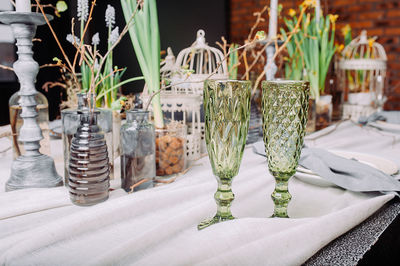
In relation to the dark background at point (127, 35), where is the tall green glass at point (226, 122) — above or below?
below

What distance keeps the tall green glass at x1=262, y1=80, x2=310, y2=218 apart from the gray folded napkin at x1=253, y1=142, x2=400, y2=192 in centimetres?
23

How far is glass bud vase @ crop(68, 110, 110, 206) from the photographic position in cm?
65

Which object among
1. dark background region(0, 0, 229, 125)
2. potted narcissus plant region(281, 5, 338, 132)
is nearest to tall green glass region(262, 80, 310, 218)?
potted narcissus plant region(281, 5, 338, 132)

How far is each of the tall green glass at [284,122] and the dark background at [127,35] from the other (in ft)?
5.46

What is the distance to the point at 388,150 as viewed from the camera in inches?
47.0

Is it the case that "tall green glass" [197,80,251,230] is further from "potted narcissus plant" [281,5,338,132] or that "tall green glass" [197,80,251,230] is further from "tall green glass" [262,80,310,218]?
"potted narcissus plant" [281,5,338,132]

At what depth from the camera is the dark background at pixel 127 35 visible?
2.62 m

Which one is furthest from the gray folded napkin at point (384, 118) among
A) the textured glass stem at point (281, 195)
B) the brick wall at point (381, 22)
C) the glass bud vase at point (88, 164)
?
the brick wall at point (381, 22)

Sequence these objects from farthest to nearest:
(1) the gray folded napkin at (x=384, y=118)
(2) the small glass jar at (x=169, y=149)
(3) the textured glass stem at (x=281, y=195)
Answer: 1. (1) the gray folded napkin at (x=384, y=118)
2. (2) the small glass jar at (x=169, y=149)
3. (3) the textured glass stem at (x=281, y=195)

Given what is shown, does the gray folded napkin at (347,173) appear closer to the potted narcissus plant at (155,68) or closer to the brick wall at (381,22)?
the potted narcissus plant at (155,68)

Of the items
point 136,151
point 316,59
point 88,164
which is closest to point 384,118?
point 316,59

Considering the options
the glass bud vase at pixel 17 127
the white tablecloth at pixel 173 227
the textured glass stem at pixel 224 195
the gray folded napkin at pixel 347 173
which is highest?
the glass bud vase at pixel 17 127

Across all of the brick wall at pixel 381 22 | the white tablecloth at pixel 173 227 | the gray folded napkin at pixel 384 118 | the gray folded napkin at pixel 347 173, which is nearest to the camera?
the white tablecloth at pixel 173 227

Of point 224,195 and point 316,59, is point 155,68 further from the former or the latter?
point 316,59
